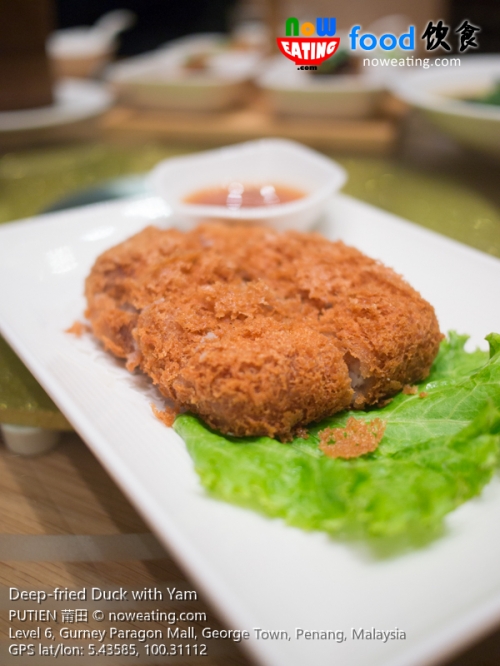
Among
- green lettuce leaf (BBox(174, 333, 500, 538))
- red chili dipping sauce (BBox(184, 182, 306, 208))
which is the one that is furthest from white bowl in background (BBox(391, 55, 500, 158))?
green lettuce leaf (BBox(174, 333, 500, 538))

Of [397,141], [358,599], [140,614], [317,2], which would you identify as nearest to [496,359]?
[358,599]

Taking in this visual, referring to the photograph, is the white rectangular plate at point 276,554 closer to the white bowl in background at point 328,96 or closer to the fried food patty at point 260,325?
the fried food patty at point 260,325

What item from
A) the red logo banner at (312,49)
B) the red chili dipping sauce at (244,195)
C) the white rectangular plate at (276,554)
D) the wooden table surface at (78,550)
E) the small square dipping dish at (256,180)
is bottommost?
the wooden table surface at (78,550)

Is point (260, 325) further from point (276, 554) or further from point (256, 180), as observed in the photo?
point (256, 180)

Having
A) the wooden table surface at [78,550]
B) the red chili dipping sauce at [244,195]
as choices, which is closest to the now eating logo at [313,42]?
the red chili dipping sauce at [244,195]

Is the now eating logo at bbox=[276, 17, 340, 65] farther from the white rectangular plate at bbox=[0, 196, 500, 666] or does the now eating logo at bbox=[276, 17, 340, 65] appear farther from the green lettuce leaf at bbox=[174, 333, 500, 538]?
the green lettuce leaf at bbox=[174, 333, 500, 538]

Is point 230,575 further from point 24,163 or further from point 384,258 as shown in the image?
point 24,163

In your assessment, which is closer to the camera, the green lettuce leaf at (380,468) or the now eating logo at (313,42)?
the green lettuce leaf at (380,468)

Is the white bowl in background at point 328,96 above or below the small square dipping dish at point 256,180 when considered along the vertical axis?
above
